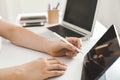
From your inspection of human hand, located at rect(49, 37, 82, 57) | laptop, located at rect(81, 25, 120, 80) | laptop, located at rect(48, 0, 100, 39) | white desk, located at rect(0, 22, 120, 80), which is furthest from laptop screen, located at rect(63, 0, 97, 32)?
laptop, located at rect(81, 25, 120, 80)

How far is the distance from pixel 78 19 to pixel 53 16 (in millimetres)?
211

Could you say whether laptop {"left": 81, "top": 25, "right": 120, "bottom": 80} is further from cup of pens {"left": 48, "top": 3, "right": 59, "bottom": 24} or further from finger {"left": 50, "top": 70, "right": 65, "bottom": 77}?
cup of pens {"left": 48, "top": 3, "right": 59, "bottom": 24}

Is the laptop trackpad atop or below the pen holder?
below

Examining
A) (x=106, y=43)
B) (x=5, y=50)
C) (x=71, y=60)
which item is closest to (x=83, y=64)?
(x=71, y=60)

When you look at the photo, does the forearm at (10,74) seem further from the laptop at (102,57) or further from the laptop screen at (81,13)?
the laptop screen at (81,13)

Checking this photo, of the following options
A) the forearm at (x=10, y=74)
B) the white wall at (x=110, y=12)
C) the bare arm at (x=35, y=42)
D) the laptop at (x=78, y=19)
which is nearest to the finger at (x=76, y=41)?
the bare arm at (x=35, y=42)

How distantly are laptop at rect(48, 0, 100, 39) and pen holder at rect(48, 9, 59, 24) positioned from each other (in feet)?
0.17

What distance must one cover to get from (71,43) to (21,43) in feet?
0.94

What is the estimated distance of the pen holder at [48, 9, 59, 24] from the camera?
147cm

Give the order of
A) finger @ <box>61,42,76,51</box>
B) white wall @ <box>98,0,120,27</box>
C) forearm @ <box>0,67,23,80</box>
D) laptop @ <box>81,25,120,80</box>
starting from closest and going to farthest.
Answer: laptop @ <box>81,25,120,80</box> → forearm @ <box>0,67,23,80</box> → finger @ <box>61,42,76,51</box> → white wall @ <box>98,0,120,27</box>

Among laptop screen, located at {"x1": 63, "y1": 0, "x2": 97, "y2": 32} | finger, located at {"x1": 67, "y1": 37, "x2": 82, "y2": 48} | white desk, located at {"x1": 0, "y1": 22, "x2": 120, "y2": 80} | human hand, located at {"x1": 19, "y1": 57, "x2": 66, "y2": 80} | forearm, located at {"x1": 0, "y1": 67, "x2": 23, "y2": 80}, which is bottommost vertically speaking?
white desk, located at {"x1": 0, "y1": 22, "x2": 120, "y2": 80}

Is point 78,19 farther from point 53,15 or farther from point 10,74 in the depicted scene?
point 10,74

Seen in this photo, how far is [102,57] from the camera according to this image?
32.3 inches

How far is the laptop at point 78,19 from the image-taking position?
1252mm
